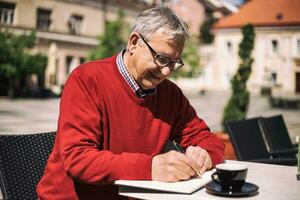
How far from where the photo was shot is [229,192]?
1764mm

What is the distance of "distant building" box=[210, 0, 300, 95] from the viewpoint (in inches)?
1678

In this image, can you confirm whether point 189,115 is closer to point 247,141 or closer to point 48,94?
point 247,141

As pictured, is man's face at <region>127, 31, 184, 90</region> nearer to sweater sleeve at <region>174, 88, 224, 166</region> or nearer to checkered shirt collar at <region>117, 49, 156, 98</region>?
checkered shirt collar at <region>117, 49, 156, 98</region>

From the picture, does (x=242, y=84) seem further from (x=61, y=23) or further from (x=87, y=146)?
(x=61, y=23)

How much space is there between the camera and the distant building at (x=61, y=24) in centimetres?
2967

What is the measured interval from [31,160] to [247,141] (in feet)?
7.96

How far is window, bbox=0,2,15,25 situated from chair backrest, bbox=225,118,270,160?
27453 mm

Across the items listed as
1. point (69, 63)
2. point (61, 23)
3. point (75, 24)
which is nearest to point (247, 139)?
point (61, 23)

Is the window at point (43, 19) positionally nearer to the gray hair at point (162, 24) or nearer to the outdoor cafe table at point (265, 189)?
the gray hair at point (162, 24)

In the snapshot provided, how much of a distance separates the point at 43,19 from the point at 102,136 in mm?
31473

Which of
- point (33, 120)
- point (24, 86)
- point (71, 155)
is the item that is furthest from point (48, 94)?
point (71, 155)

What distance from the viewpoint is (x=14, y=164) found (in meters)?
2.15

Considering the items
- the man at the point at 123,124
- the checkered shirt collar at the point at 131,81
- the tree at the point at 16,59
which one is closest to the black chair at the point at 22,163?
the man at the point at 123,124

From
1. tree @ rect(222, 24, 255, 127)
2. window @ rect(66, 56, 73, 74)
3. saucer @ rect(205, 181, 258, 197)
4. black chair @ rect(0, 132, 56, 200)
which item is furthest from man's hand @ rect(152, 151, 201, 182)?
window @ rect(66, 56, 73, 74)
